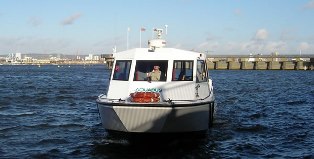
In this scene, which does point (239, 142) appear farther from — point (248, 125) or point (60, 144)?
point (60, 144)

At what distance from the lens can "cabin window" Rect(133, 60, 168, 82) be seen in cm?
1759

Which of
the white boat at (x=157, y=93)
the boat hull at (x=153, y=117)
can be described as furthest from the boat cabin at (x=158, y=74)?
the boat hull at (x=153, y=117)

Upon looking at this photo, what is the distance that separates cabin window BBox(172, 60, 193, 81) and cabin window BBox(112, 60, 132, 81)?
1823 millimetres

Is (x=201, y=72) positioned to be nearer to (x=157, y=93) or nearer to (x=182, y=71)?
(x=182, y=71)

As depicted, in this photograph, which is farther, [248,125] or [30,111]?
[30,111]

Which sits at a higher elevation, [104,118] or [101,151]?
[104,118]

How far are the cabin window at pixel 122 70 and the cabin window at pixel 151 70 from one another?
1.23ft

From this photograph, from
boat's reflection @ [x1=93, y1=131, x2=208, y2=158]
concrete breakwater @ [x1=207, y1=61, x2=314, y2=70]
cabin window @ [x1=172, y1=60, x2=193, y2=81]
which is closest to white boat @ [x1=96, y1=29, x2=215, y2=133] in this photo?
cabin window @ [x1=172, y1=60, x2=193, y2=81]

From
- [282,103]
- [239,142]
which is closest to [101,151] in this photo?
[239,142]

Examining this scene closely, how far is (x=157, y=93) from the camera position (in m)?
16.1

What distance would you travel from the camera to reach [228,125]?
893 inches

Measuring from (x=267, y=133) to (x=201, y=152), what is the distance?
17.6 ft

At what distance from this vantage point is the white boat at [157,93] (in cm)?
1556

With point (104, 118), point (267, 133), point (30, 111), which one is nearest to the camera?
point (104, 118)
